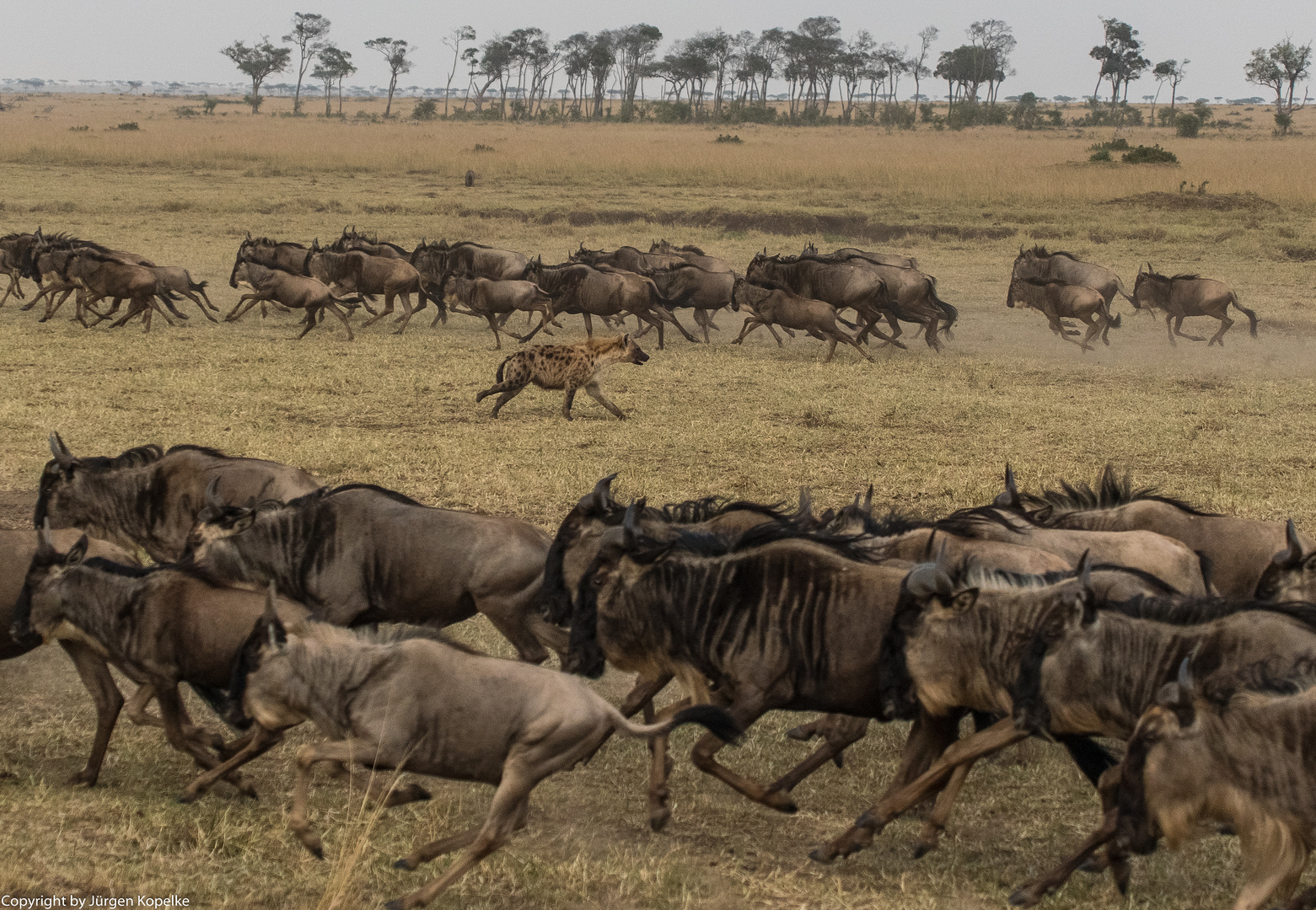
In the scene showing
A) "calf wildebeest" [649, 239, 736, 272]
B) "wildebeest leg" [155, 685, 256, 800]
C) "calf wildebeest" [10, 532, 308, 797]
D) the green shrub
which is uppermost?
the green shrub

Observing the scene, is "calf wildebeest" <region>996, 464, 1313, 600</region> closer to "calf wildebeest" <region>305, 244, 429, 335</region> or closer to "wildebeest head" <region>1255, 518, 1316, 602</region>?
"wildebeest head" <region>1255, 518, 1316, 602</region>

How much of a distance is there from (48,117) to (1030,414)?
58.4 metres

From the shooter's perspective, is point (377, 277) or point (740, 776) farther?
point (377, 277)

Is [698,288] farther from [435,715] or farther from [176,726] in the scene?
[435,715]

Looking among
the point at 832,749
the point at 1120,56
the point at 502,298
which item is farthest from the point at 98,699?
the point at 1120,56

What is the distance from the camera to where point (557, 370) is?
11180mm

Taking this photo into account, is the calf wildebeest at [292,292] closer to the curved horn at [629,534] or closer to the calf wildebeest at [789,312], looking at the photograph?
the calf wildebeest at [789,312]

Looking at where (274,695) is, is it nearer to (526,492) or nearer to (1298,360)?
(526,492)

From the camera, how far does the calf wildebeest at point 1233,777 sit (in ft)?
11.4

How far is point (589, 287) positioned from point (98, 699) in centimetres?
1113

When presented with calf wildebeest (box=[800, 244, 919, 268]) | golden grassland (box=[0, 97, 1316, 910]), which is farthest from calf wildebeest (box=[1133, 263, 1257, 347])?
calf wildebeest (box=[800, 244, 919, 268])

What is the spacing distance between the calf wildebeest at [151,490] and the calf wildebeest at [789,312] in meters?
8.79

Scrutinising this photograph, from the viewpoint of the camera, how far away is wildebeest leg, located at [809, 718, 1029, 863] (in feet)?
13.9

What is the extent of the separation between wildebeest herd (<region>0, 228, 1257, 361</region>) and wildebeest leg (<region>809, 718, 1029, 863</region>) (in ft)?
33.8
